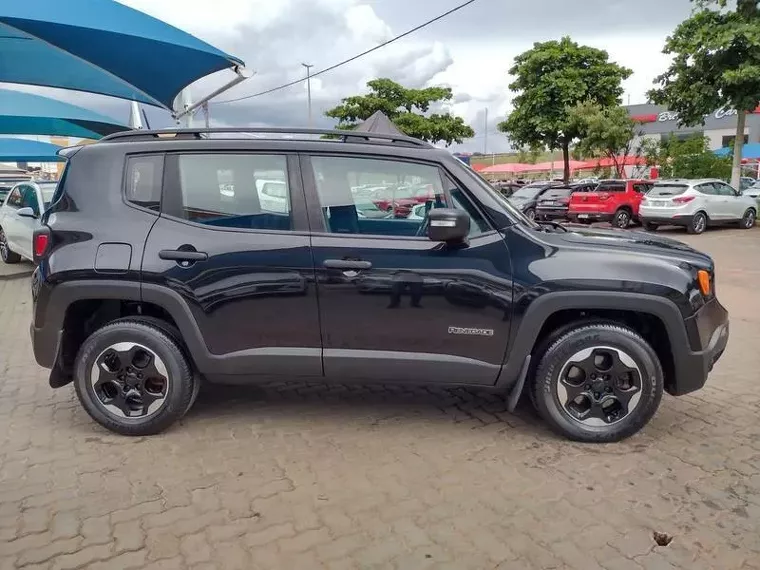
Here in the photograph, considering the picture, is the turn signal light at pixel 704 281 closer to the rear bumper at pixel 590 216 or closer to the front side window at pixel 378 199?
the front side window at pixel 378 199

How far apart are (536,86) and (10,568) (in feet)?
85.8

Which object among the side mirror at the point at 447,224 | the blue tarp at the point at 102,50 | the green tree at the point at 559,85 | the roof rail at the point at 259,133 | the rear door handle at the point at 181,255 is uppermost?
the green tree at the point at 559,85

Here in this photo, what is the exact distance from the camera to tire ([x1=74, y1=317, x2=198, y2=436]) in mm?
3371

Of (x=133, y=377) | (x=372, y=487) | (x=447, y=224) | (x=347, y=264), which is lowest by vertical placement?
(x=372, y=487)

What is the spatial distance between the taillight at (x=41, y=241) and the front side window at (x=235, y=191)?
773 millimetres

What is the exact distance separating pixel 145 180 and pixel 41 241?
A: 71 centimetres

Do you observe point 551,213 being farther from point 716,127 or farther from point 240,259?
point 716,127

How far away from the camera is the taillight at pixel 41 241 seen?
3383mm

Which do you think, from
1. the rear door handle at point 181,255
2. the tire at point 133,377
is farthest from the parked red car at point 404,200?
the tire at point 133,377

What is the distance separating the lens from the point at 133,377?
3422 millimetres

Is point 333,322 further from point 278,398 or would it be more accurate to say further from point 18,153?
point 18,153

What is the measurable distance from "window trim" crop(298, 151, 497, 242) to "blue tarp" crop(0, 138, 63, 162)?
19338mm

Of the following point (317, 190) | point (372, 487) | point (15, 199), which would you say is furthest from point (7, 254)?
point (372, 487)

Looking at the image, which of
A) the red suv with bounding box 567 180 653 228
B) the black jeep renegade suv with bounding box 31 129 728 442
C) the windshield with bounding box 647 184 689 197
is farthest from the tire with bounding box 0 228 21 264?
the windshield with bounding box 647 184 689 197
